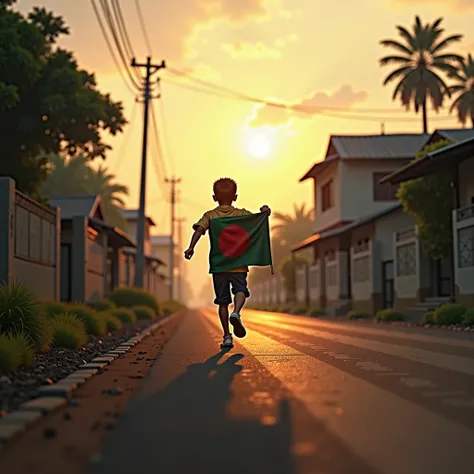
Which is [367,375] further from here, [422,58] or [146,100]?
[422,58]

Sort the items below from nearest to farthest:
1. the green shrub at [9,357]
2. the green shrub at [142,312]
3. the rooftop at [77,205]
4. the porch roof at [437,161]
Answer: the green shrub at [9,357] → the porch roof at [437,161] → the green shrub at [142,312] → the rooftop at [77,205]

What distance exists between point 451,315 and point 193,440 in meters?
16.6

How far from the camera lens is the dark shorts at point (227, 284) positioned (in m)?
10.2

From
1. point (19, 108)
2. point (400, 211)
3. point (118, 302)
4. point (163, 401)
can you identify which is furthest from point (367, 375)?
point (400, 211)

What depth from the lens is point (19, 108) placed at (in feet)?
81.4

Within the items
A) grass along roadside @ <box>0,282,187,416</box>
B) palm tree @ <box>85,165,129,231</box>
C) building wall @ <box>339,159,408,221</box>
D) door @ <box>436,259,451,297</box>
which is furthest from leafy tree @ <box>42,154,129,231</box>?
grass along roadside @ <box>0,282,187,416</box>

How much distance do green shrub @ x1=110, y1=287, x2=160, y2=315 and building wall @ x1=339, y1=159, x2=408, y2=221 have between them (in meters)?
15.9

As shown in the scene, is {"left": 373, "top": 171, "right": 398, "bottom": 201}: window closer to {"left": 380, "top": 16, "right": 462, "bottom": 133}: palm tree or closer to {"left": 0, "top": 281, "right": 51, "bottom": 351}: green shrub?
{"left": 380, "top": 16, "right": 462, "bottom": 133}: palm tree

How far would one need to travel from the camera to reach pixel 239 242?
1050 cm

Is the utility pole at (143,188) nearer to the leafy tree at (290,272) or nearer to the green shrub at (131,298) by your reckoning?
the green shrub at (131,298)

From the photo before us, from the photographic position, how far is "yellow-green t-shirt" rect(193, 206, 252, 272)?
34.1ft

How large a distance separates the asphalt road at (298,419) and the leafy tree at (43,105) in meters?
16.1

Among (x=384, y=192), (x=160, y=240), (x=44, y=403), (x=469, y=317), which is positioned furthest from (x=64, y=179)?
(x=160, y=240)

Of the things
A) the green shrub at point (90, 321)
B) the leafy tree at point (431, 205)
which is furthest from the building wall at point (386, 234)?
the green shrub at point (90, 321)
